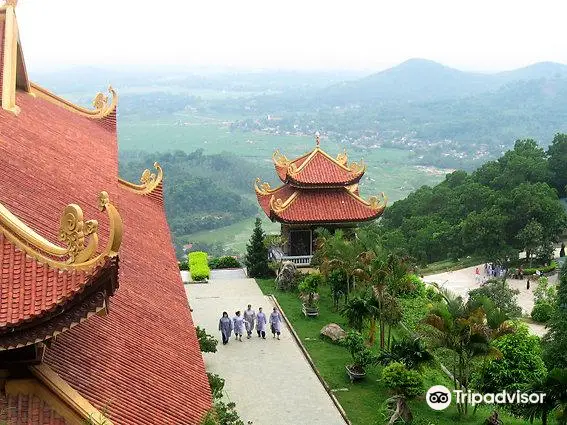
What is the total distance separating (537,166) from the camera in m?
40.3

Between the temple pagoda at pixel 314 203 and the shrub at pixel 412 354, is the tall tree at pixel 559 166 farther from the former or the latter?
the shrub at pixel 412 354

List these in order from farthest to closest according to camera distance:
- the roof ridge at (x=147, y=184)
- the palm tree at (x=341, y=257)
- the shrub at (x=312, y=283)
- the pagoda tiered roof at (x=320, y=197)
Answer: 1. the pagoda tiered roof at (x=320, y=197)
2. the shrub at (x=312, y=283)
3. the palm tree at (x=341, y=257)
4. the roof ridge at (x=147, y=184)

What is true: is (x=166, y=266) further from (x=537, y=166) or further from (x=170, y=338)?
(x=537, y=166)

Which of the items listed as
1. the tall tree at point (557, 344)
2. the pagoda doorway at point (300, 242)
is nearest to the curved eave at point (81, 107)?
the pagoda doorway at point (300, 242)

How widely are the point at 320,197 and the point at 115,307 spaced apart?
A: 54.4ft

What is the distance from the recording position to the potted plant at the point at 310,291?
68.1 ft

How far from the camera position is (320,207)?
2464 cm

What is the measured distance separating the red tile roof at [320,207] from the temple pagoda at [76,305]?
39.0 feet

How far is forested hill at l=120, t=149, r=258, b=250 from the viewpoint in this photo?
79688 mm

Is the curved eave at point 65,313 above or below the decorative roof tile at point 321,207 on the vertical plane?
above

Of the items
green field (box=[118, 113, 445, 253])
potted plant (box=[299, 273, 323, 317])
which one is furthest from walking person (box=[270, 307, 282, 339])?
green field (box=[118, 113, 445, 253])

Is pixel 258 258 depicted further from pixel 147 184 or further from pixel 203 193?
pixel 203 193

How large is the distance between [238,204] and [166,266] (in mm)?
74532

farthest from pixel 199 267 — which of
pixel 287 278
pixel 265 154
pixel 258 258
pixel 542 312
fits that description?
pixel 265 154
